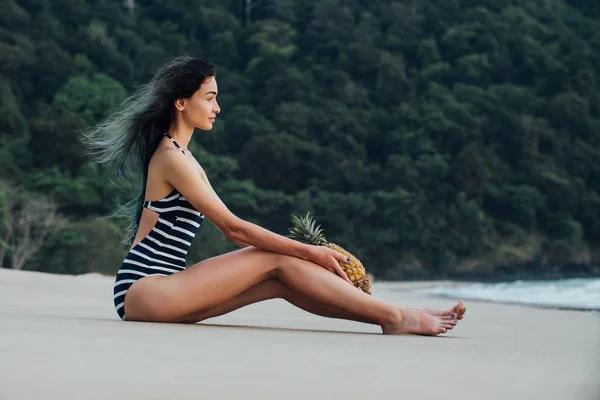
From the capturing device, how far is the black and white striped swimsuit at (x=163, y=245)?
166 inches

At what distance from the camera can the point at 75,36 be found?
4603cm

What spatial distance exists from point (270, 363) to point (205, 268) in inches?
53.6

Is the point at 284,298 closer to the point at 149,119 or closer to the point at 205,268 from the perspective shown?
the point at 205,268

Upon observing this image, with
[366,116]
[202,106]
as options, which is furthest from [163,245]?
[366,116]

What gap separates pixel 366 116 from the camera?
46.7 metres

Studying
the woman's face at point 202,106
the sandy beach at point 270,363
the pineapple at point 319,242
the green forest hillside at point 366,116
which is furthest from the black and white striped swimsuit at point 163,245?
the green forest hillside at point 366,116

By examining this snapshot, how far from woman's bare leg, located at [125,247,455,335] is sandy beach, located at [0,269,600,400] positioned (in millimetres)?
88

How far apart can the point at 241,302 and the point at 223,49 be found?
45.2 meters

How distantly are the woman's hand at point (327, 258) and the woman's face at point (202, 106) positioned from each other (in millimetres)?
802

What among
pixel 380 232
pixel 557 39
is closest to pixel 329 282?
pixel 380 232

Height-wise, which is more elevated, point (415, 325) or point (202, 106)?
point (202, 106)

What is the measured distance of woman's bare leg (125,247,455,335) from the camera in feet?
13.4

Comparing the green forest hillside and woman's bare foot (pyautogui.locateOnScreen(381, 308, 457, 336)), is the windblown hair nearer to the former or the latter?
woman's bare foot (pyautogui.locateOnScreen(381, 308, 457, 336))

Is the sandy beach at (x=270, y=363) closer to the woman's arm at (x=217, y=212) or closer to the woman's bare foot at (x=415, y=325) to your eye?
the woman's bare foot at (x=415, y=325)
